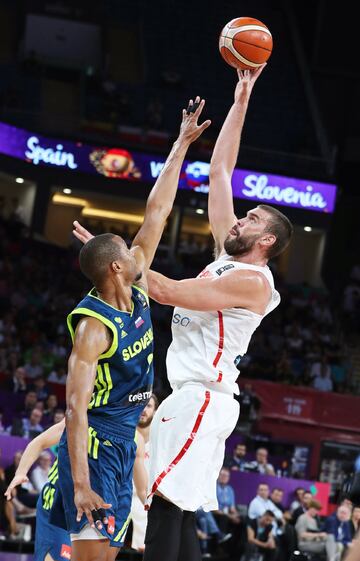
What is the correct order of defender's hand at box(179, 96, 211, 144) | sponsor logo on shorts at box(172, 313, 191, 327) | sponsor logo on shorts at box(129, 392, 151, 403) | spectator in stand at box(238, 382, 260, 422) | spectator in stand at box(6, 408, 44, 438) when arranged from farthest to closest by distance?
spectator in stand at box(238, 382, 260, 422) < spectator in stand at box(6, 408, 44, 438) < defender's hand at box(179, 96, 211, 144) < sponsor logo on shorts at box(172, 313, 191, 327) < sponsor logo on shorts at box(129, 392, 151, 403)

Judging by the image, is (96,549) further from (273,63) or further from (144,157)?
(273,63)

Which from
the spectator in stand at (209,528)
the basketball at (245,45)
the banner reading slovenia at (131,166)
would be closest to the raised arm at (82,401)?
the basketball at (245,45)

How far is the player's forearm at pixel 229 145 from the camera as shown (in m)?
5.95

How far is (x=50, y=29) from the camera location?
3005 cm

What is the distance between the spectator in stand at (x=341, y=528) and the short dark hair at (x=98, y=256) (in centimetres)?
904

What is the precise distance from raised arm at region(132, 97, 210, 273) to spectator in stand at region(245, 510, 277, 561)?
8.28 meters

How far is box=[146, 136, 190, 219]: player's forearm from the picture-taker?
5113 mm

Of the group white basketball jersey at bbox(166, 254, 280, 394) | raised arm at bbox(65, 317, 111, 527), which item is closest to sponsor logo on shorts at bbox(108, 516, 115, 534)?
raised arm at bbox(65, 317, 111, 527)

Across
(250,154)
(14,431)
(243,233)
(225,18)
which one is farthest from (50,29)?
(243,233)

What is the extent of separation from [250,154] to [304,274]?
210 inches

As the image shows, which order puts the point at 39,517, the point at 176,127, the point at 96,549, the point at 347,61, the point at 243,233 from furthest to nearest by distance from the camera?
the point at 347,61
the point at 176,127
the point at 243,233
the point at 39,517
the point at 96,549

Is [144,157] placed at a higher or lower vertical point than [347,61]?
lower

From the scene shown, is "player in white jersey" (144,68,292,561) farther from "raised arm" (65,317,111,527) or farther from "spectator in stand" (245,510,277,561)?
"spectator in stand" (245,510,277,561)

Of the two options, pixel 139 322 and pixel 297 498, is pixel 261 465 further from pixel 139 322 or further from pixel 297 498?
pixel 139 322
